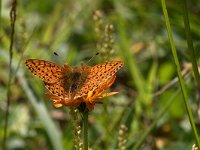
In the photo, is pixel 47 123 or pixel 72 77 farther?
pixel 47 123

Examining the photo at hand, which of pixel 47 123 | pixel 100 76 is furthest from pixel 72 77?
pixel 47 123

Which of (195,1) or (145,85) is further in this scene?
(195,1)

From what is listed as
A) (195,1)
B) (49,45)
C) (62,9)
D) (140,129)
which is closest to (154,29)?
(195,1)

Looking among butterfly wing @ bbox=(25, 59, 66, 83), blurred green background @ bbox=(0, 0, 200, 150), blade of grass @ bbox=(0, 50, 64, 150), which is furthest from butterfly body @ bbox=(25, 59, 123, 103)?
blade of grass @ bbox=(0, 50, 64, 150)

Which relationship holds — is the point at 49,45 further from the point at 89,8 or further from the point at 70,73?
the point at 70,73

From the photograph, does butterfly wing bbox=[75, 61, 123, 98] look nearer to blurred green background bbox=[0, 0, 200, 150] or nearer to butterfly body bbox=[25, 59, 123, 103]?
butterfly body bbox=[25, 59, 123, 103]

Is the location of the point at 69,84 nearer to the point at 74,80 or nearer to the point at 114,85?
the point at 74,80
